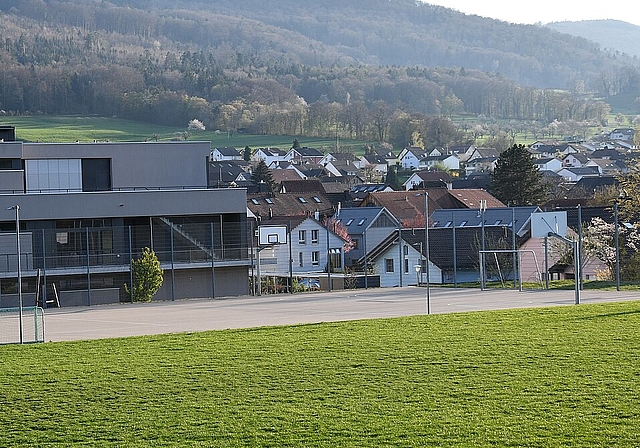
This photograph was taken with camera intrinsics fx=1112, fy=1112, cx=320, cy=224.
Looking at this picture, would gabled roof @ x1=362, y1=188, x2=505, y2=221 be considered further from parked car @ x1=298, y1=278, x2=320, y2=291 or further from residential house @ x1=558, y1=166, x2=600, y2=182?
residential house @ x1=558, y1=166, x2=600, y2=182

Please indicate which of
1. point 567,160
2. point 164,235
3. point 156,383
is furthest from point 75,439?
point 567,160

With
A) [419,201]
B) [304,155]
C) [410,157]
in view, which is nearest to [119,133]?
[304,155]

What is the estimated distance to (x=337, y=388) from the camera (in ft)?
43.6

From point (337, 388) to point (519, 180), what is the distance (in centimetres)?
6559

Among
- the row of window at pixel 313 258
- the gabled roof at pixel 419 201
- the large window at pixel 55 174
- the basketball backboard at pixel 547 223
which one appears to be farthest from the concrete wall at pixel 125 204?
the gabled roof at pixel 419 201

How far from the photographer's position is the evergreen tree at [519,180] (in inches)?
3000

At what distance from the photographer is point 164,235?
38.3m

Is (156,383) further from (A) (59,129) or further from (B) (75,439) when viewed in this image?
(A) (59,129)

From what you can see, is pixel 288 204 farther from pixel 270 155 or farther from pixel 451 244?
pixel 270 155

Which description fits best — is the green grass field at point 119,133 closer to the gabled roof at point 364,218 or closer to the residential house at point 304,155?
the residential house at point 304,155

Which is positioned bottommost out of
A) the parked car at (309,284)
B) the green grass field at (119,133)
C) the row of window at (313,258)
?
the parked car at (309,284)

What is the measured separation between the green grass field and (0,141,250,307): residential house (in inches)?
3598

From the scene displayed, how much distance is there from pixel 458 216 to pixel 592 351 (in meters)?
50.3

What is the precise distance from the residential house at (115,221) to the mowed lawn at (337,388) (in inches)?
656
